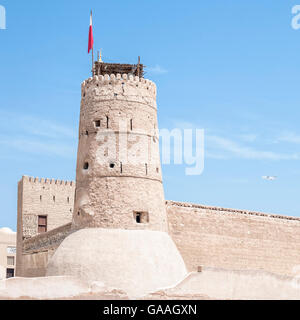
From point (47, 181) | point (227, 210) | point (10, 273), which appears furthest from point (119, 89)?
point (10, 273)

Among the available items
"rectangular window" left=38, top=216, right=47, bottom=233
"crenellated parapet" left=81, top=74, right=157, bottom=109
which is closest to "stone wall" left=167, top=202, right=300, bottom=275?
"crenellated parapet" left=81, top=74, right=157, bottom=109

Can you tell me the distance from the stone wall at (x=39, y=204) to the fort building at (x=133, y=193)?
15.6 ft

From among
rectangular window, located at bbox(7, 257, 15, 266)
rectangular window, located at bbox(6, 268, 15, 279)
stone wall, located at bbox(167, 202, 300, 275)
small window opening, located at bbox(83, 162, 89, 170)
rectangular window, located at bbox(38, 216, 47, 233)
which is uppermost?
small window opening, located at bbox(83, 162, 89, 170)

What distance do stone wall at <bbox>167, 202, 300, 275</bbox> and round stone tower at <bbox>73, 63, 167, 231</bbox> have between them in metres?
2.81

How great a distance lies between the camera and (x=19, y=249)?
32.1 metres

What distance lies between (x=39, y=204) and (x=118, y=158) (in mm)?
12151

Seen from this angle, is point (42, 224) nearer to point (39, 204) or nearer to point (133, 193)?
point (39, 204)

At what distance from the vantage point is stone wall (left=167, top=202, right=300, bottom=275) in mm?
25031

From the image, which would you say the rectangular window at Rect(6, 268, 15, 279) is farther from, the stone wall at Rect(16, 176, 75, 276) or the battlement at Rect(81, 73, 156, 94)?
the battlement at Rect(81, 73, 156, 94)

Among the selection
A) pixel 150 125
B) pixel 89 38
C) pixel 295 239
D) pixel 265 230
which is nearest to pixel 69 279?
pixel 150 125

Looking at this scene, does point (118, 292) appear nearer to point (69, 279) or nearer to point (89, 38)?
point (69, 279)

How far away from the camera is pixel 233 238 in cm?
2670
